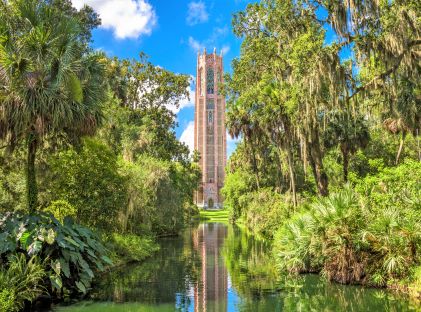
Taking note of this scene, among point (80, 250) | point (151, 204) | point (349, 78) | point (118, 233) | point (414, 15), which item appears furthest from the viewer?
point (151, 204)

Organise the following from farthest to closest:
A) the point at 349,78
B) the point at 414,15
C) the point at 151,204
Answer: the point at 151,204
the point at 349,78
the point at 414,15

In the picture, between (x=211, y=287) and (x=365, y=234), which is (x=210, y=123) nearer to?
(x=211, y=287)

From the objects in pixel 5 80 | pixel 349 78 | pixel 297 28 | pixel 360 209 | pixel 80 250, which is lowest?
pixel 80 250

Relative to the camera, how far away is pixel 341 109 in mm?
21156

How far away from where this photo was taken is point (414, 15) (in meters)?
16.2

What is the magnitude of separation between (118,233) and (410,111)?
15514mm

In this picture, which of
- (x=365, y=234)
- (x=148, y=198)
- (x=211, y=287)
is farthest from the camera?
(x=148, y=198)

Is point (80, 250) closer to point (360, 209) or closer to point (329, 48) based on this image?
point (360, 209)

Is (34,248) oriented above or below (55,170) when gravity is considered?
below

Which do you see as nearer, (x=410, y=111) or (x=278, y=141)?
(x=410, y=111)

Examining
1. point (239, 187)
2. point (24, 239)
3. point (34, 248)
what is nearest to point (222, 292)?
point (34, 248)

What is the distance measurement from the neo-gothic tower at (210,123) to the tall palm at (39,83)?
4630 inches

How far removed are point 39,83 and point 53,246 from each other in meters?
4.75

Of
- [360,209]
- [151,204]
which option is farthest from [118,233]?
[360,209]
